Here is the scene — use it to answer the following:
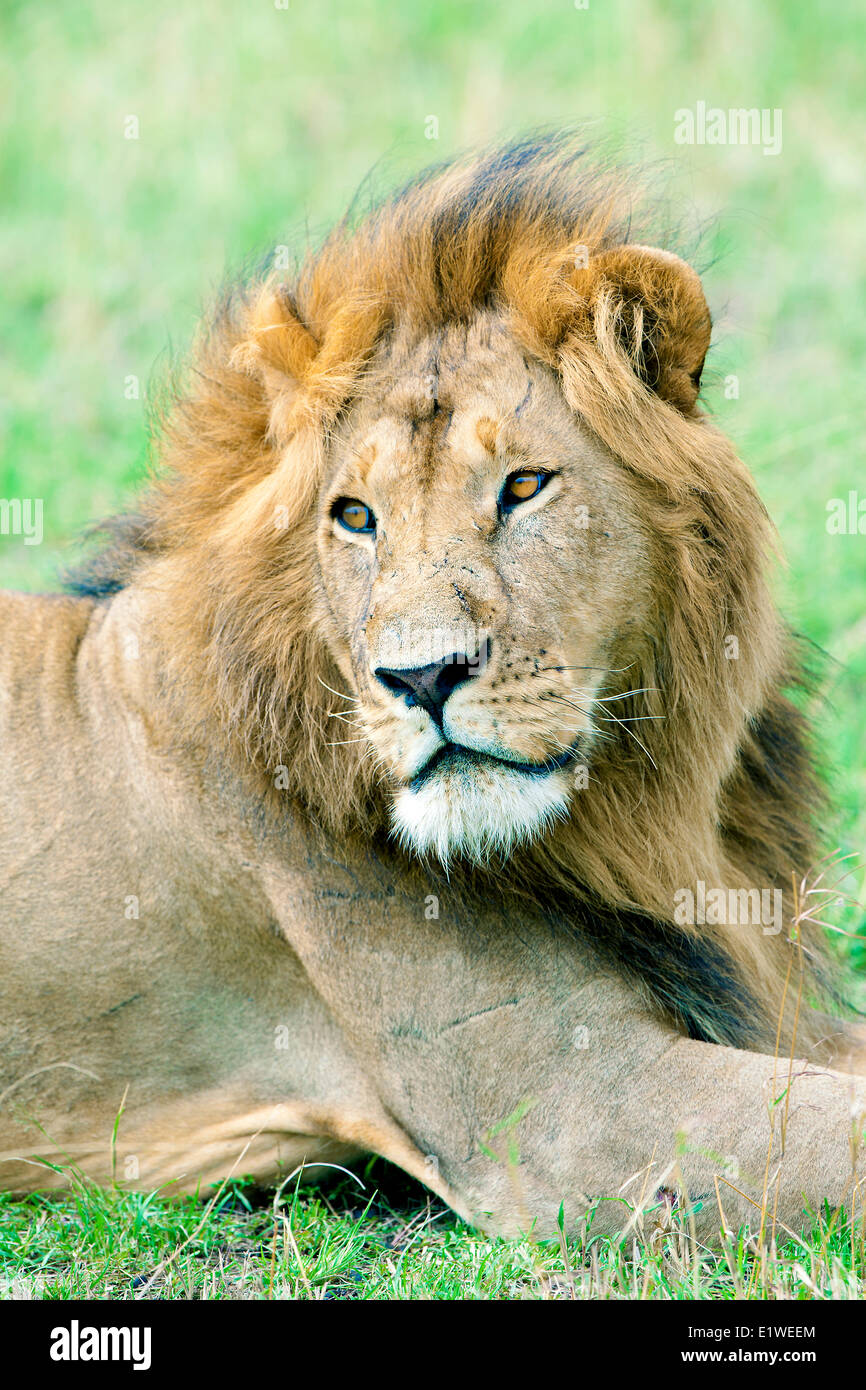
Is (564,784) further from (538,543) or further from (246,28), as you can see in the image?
(246,28)

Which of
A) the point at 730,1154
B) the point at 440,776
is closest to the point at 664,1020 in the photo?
the point at 730,1154

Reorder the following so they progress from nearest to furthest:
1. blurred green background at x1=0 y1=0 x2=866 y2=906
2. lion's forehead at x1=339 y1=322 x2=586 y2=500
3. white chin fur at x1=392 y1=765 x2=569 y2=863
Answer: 1. white chin fur at x1=392 y1=765 x2=569 y2=863
2. lion's forehead at x1=339 y1=322 x2=586 y2=500
3. blurred green background at x1=0 y1=0 x2=866 y2=906

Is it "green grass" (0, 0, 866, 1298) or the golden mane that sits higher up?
"green grass" (0, 0, 866, 1298)

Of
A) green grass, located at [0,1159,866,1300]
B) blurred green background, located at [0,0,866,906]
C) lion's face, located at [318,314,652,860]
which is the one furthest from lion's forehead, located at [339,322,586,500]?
blurred green background, located at [0,0,866,906]

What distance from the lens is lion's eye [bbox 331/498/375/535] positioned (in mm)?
3367

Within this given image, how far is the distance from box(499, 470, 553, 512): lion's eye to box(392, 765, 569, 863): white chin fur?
0.57 metres

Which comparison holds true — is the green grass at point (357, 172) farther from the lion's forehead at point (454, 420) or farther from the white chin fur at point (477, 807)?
the lion's forehead at point (454, 420)

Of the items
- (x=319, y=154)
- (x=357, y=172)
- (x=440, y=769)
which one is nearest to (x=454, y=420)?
(x=440, y=769)

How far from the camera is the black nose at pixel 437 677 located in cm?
302

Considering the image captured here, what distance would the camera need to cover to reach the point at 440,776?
314cm

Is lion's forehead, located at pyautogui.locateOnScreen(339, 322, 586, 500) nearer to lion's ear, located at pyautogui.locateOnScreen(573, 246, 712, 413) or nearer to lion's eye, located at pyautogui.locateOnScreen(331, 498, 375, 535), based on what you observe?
lion's eye, located at pyautogui.locateOnScreen(331, 498, 375, 535)

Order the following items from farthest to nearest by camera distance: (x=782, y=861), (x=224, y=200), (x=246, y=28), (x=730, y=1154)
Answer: (x=246, y=28) < (x=224, y=200) < (x=782, y=861) < (x=730, y=1154)

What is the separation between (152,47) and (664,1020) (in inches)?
436

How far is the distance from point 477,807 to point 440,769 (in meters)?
0.11
